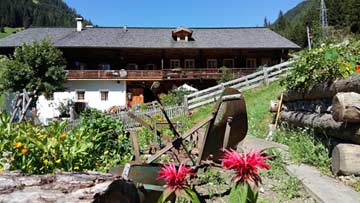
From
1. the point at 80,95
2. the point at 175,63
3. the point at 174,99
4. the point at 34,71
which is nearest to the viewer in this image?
the point at 174,99

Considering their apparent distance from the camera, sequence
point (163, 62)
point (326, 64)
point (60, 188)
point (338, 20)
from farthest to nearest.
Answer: point (338, 20) → point (163, 62) → point (326, 64) → point (60, 188)

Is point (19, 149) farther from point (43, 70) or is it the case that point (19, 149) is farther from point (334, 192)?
point (43, 70)

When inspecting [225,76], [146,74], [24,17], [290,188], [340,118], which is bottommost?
[290,188]

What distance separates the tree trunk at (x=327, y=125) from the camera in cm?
572

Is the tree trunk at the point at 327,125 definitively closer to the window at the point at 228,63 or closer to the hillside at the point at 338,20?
the window at the point at 228,63

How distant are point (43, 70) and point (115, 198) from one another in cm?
3222

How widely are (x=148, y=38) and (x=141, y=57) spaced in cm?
234

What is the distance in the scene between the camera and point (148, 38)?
Result: 4184cm

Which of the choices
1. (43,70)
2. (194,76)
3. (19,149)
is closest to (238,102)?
(19,149)

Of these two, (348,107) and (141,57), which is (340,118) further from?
(141,57)

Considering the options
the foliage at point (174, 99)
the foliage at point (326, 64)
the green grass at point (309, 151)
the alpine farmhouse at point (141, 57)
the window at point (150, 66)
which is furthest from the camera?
the window at point (150, 66)

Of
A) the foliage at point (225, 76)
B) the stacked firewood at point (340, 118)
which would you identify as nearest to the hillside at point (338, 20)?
the foliage at point (225, 76)

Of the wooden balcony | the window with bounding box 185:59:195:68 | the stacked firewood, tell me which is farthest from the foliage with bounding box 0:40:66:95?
the stacked firewood

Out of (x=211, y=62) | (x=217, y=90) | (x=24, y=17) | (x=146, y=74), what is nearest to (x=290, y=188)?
(x=217, y=90)
